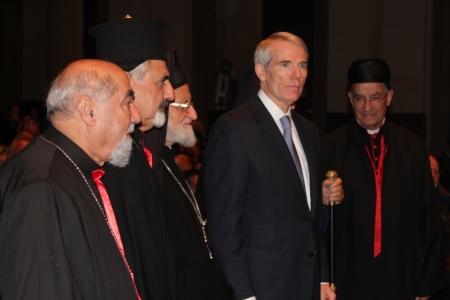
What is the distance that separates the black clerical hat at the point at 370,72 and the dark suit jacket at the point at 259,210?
1378 millimetres

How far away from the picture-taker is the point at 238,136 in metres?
3.40

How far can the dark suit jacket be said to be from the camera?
333 centimetres

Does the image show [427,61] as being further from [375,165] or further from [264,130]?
[264,130]

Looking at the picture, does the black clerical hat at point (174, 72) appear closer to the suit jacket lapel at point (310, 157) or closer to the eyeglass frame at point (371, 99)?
the suit jacket lapel at point (310, 157)

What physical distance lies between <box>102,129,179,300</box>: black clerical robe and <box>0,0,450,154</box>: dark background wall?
25.2 feet

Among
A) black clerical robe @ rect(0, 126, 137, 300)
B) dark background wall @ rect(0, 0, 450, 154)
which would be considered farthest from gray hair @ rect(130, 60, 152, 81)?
dark background wall @ rect(0, 0, 450, 154)

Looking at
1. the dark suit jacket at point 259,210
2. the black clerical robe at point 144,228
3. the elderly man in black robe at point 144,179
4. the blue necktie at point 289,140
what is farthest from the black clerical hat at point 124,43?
the blue necktie at point 289,140

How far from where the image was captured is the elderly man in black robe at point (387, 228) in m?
4.39

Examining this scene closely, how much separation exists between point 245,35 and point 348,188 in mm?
9858

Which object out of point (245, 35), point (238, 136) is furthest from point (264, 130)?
point (245, 35)

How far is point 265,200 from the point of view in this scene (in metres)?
3.39

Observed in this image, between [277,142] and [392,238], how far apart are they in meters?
1.38

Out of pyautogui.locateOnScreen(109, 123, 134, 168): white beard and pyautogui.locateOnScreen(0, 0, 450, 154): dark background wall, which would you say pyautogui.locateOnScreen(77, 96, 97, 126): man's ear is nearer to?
pyautogui.locateOnScreen(109, 123, 134, 168): white beard

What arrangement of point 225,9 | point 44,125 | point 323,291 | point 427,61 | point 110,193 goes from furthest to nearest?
1. point 225,9
2. point 427,61
3. point 323,291
4. point 44,125
5. point 110,193
